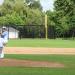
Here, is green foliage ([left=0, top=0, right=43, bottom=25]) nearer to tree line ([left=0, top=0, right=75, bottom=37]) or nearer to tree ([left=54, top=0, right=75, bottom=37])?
tree line ([left=0, top=0, right=75, bottom=37])

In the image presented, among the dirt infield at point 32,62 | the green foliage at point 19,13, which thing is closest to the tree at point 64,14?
the green foliage at point 19,13

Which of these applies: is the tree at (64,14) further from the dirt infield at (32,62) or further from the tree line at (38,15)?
the dirt infield at (32,62)

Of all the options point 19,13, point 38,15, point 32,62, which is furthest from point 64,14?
point 32,62

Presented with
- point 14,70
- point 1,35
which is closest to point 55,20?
point 1,35

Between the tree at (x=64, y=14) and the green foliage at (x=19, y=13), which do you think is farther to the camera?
the green foliage at (x=19, y=13)

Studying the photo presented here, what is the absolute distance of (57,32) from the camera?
71.9 meters

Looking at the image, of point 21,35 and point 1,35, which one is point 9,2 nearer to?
point 21,35

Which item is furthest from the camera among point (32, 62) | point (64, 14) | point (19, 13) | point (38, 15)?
point (19, 13)

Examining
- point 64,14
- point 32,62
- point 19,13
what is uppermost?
point 19,13

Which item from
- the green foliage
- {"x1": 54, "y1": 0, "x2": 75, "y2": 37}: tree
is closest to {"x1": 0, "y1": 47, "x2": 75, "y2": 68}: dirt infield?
{"x1": 54, "y1": 0, "x2": 75, "y2": 37}: tree

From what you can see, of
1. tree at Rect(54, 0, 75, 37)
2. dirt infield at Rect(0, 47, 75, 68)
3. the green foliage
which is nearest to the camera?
dirt infield at Rect(0, 47, 75, 68)

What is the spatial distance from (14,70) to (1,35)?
19.5 feet

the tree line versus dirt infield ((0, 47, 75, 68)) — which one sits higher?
A: the tree line

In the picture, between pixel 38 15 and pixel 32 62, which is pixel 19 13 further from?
pixel 32 62
